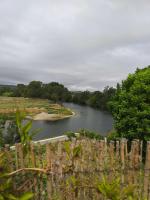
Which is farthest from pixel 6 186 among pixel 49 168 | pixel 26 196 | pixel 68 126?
pixel 68 126

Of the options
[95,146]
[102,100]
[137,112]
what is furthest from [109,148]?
[102,100]

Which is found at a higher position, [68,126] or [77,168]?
[77,168]

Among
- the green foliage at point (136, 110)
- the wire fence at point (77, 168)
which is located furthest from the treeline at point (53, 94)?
the wire fence at point (77, 168)

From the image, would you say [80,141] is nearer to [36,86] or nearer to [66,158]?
[66,158]

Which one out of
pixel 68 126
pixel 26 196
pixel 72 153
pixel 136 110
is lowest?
pixel 68 126

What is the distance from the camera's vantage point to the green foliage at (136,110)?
23.0 ft

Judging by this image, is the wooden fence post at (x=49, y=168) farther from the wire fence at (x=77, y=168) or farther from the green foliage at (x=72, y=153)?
the green foliage at (x=72, y=153)

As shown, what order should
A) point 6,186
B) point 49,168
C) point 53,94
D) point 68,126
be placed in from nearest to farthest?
1. point 6,186
2. point 49,168
3. point 68,126
4. point 53,94

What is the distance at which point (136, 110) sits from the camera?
7.17 metres

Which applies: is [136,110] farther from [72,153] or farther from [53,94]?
[53,94]

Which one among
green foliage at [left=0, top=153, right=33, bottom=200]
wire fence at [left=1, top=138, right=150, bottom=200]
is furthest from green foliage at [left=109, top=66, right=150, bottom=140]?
green foliage at [left=0, top=153, right=33, bottom=200]

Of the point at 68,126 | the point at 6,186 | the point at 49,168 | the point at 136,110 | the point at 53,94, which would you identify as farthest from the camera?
the point at 53,94

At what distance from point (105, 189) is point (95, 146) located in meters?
0.46

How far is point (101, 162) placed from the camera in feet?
8.65
